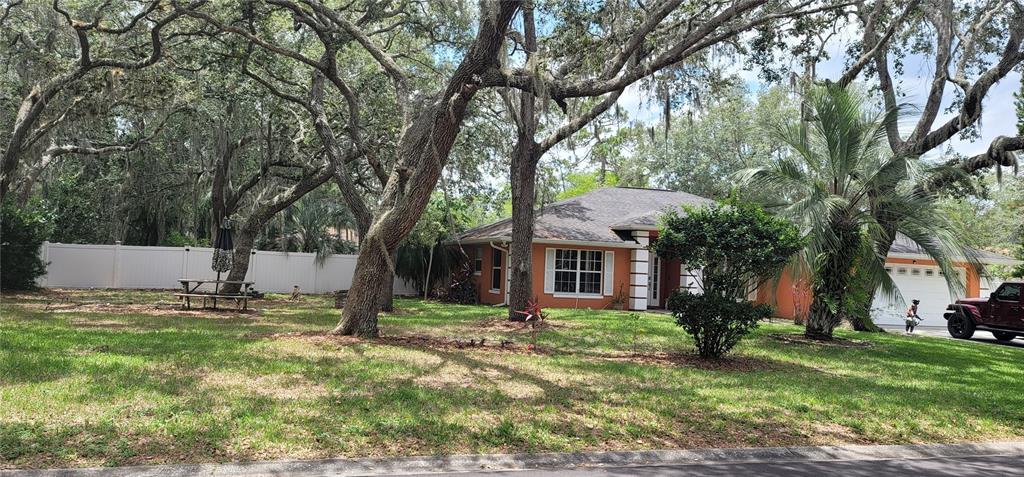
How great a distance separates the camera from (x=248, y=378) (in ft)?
25.2

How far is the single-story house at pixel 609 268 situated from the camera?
20594 mm

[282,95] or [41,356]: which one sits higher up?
[282,95]

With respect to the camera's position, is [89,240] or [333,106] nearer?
[333,106]

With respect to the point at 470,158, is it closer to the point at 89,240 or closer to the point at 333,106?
the point at 333,106

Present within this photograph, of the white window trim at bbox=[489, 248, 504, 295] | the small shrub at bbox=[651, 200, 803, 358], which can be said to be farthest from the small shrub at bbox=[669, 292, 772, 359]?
the white window trim at bbox=[489, 248, 504, 295]

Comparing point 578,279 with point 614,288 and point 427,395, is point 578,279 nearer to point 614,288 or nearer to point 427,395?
point 614,288

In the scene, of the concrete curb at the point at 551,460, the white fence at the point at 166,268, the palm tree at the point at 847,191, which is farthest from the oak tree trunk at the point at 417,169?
the white fence at the point at 166,268

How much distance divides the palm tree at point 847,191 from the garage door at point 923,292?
981 centimetres

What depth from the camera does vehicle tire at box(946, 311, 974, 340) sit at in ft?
58.6

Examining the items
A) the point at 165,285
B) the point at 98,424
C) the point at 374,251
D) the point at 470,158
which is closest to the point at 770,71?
the point at 470,158

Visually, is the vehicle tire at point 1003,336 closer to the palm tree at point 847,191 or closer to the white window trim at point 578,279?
the palm tree at point 847,191

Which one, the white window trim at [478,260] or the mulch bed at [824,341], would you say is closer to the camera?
the mulch bed at [824,341]

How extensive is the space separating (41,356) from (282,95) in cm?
794

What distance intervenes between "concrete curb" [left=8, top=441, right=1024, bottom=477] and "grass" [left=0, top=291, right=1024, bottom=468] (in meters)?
0.16
